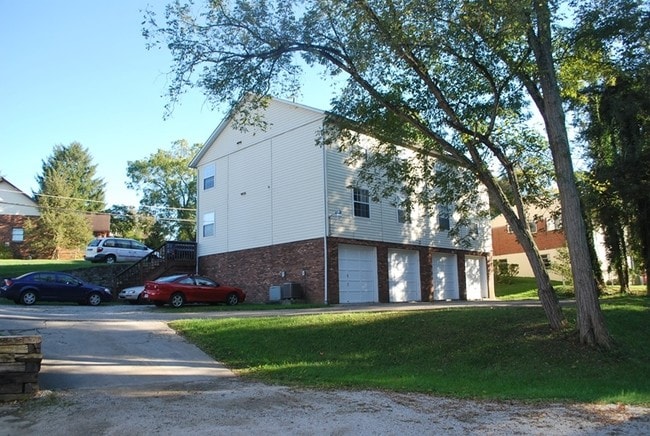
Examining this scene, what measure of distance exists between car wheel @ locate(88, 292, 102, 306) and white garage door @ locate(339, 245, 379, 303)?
1056cm

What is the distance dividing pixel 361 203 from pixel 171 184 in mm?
36452

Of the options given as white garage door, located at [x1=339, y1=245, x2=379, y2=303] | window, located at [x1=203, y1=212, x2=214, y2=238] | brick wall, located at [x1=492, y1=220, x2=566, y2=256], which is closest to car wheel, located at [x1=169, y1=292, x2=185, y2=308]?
white garage door, located at [x1=339, y1=245, x2=379, y2=303]

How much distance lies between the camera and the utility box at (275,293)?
24.0 m

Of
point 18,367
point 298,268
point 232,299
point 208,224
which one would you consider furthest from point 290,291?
point 18,367

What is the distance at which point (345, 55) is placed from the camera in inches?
507

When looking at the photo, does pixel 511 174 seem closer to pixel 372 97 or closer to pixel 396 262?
pixel 372 97

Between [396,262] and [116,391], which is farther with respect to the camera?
[396,262]

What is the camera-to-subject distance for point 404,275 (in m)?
27.5

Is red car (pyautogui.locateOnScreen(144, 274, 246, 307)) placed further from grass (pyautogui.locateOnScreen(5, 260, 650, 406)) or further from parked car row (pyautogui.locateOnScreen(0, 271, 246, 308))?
grass (pyautogui.locateOnScreen(5, 260, 650, 406))

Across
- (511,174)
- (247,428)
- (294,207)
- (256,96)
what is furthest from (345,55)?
(294,207)

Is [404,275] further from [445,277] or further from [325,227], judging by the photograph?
[325,227]

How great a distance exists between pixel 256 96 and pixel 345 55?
8.01 ft

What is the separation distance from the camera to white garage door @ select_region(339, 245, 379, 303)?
24.3 m

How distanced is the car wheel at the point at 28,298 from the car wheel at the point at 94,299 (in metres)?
2.24
